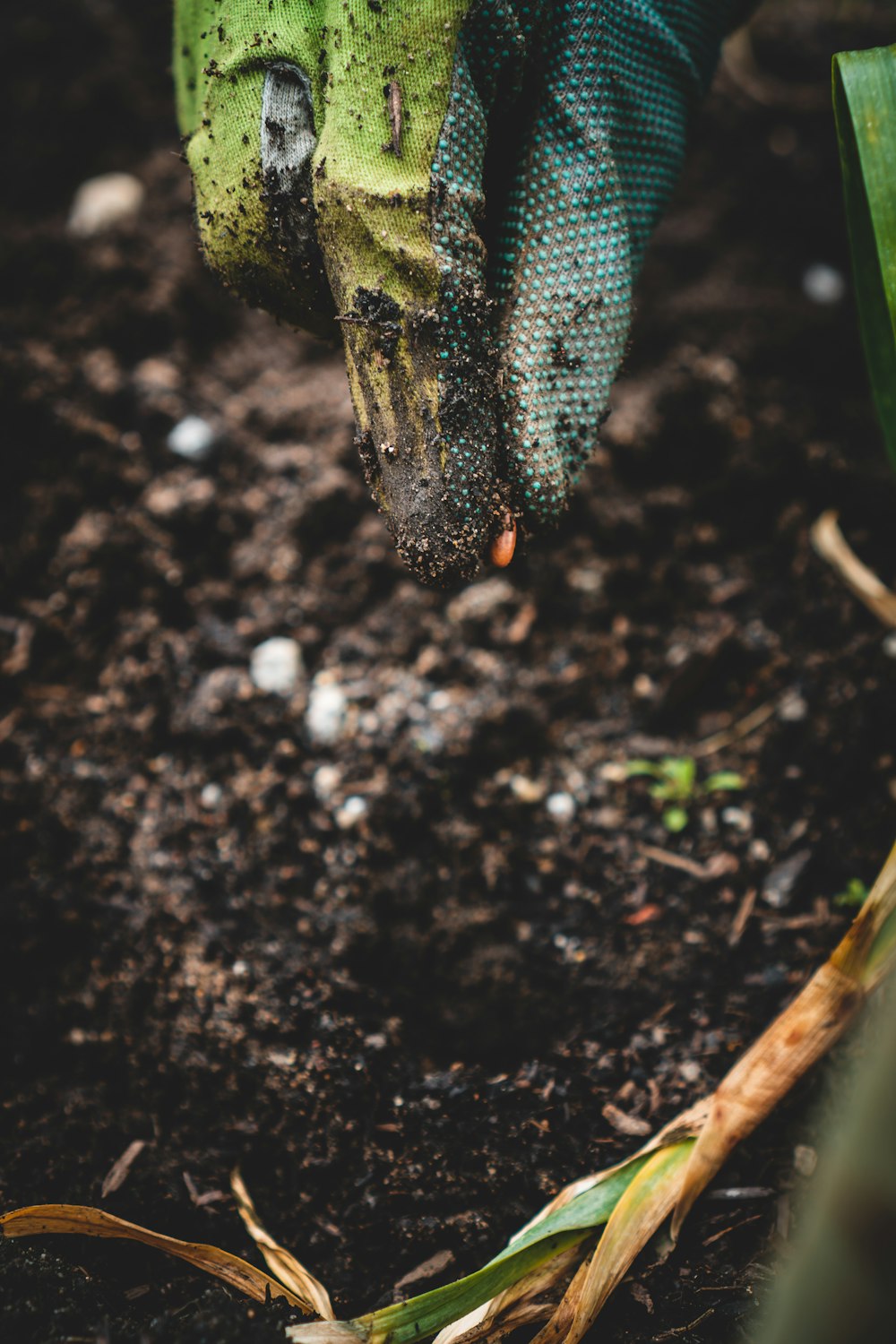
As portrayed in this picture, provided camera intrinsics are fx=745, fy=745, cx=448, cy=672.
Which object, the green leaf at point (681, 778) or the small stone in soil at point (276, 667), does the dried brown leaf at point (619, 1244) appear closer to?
the green leaf at point (681, 778)

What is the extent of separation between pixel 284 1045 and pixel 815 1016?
2.53 feet

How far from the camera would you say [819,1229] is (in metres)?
0.49

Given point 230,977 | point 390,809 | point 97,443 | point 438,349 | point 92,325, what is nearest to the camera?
point 438,349

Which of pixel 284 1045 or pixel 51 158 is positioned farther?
pixel 51 158

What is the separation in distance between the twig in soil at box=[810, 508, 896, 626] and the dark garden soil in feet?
0.11

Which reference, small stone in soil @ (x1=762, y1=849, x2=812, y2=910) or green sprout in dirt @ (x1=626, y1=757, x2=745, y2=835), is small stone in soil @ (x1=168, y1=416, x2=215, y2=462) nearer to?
green sprout in dirt @ (x1=626, y1=757, x2=745, y2=835)

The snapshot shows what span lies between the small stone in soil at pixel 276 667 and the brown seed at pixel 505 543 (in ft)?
2.28

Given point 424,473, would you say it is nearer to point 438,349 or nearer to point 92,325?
point 438,349

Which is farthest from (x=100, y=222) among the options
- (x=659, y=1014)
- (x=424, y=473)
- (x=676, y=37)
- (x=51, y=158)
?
(x=659, y=1014)

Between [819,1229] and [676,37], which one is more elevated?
[676,37]

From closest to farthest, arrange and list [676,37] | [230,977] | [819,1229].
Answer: [819,1229] → [676,37] → [230,977]

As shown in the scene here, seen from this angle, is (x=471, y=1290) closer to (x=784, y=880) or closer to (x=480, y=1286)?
(x=480, y=1286)

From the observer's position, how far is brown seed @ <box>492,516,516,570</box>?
988 mm

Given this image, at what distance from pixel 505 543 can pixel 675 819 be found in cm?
67
